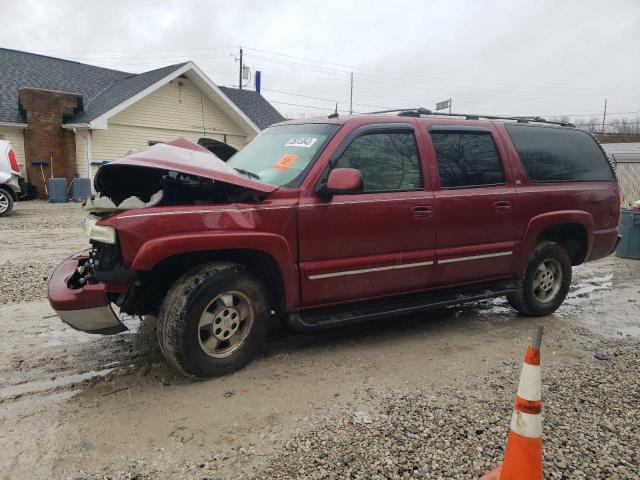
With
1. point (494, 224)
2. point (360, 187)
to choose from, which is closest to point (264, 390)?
point (360, 187)

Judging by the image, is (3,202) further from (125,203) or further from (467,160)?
(467,160)

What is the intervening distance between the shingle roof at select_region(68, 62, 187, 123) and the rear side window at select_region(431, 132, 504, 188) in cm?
1578

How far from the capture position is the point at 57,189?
1703 centimetres

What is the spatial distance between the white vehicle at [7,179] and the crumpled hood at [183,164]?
1156 centimetres

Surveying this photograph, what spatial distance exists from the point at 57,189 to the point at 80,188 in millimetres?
790

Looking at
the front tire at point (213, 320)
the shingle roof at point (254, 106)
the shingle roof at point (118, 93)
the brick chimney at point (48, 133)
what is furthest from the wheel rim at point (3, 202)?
the front tire at point (213, 320)

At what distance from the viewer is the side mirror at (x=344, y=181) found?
362 centimetres

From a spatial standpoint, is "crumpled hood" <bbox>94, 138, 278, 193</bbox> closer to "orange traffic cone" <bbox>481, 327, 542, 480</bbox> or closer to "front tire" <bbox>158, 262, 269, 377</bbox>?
"front tire" <bbox>158, 262, 269, 377</bbox>

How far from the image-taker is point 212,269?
351cm

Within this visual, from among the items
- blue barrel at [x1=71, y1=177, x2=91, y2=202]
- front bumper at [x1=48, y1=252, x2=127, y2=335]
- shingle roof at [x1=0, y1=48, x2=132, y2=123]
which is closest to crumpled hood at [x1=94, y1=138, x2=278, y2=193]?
front bumper at [x1=48, y1=252, x2=127, y2=335]

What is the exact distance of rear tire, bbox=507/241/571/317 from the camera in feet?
16.8

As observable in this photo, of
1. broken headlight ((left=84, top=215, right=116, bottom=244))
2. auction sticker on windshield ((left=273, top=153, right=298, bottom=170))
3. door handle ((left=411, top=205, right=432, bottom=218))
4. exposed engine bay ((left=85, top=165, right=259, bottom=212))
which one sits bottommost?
broken headlight ((left=84, top=215, right=116, bottom=244))

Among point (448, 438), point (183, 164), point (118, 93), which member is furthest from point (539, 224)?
point (118, 93)

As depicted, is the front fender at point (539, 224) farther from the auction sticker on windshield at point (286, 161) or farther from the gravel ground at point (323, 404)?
the auction sticker on windshield at point (286, 161)
